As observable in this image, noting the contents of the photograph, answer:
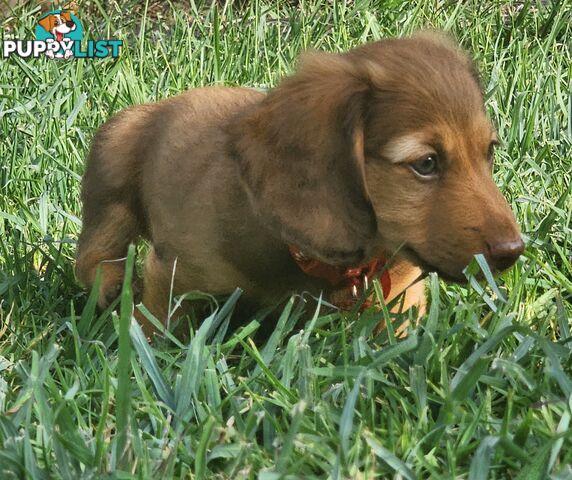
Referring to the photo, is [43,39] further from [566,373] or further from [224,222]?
[566,373]

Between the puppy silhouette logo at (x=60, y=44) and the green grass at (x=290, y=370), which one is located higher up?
the puppy silhouette logo at (x=60, y=44)

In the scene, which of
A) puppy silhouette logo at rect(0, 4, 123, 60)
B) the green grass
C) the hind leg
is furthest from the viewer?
puppy silhouette logo at rect(0, 4, 123, 60)

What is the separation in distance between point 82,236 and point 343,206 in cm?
110

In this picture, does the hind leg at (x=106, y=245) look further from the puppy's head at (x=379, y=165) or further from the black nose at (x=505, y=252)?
the black nose at (x=505, y=252)

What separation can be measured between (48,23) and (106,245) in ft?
7.53

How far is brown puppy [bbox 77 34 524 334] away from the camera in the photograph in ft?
9.25

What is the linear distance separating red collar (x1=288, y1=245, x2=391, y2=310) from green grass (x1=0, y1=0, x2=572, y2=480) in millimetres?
82

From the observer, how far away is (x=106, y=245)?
3578 millimetres

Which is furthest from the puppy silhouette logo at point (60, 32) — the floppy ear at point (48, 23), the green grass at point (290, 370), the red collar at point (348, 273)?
the red collar at point (348, 273)

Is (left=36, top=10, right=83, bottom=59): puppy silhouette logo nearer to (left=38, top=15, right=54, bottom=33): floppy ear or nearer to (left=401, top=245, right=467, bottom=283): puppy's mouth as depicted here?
(left=38, top=15, right=54, bottom=33): floppy ear

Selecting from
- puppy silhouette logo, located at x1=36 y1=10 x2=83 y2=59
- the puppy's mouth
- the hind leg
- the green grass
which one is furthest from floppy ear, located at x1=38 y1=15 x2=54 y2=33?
the puppy's mouth

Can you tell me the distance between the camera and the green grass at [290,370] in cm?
232

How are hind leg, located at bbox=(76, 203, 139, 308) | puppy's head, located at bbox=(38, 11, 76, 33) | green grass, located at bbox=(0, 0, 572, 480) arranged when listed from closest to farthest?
green grass, located at bbox=(0, 0, 572, 480), hind leg, located at bbox=(76, 203, 139, 308), puppy's head, located at bbox=(38, 11, 76, 33)

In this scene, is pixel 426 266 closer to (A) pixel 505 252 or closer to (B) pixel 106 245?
(A) pixel 505 252
